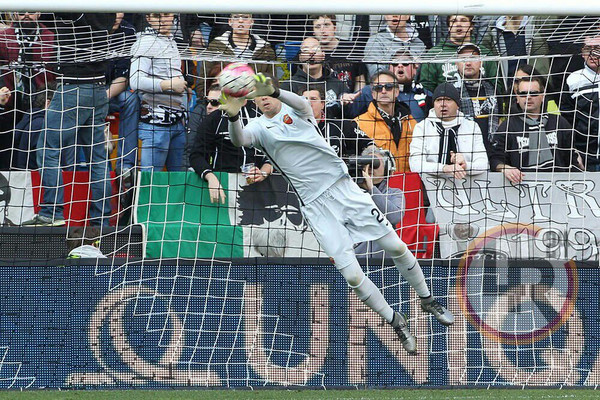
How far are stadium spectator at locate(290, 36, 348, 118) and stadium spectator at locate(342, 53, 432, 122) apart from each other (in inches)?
5.4

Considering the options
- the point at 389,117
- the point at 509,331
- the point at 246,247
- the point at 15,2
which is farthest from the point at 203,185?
the point at 509,331

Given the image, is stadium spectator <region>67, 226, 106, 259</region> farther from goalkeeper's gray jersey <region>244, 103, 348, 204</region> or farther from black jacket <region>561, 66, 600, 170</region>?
black jacket <region>561, 66, 600, 170</region>

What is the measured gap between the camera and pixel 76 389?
24.6 ft

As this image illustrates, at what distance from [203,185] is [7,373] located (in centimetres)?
231

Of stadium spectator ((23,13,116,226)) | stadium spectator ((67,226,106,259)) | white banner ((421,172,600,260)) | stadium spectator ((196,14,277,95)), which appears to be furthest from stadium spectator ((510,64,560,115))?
stadium spectator ((67,226,106,259))

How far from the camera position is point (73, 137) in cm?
822

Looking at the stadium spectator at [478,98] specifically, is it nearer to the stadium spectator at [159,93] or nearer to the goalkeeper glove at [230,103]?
the stadium spectator at [159,93]

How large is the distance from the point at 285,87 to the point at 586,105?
113 inches

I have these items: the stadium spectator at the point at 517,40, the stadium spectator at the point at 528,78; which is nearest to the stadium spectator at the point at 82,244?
the stadium spectator at the point at 517,40

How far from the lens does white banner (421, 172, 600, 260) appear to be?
8.08 metres

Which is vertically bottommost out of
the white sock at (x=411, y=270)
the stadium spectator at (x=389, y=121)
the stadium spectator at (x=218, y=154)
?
the white sock at (x=411, y=270)

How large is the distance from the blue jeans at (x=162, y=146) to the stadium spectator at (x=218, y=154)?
36cm

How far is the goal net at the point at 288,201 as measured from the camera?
7.71 metres

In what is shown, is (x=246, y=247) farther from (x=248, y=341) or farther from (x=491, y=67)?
(x=491, y=67)
